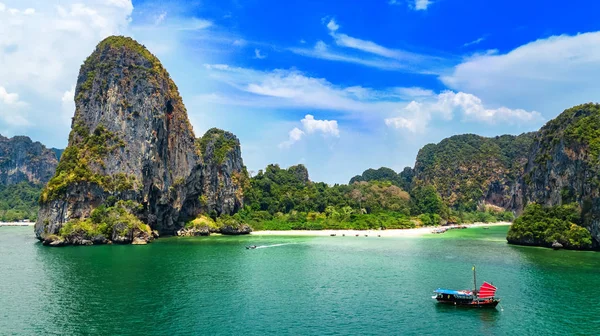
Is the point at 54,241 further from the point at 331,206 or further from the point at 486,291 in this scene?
the point at 331,206

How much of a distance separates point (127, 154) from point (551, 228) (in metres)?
94.2

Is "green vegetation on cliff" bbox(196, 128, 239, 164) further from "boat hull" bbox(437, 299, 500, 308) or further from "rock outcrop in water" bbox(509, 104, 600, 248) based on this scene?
"boat hull" bbox(437, 299, 500, 308)

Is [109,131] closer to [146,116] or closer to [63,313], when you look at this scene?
[146,116]

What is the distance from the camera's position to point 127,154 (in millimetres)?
99812

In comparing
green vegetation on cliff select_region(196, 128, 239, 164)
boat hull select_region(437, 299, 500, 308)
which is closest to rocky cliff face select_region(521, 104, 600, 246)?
boat hull select_region(437, 299, 500, 308)

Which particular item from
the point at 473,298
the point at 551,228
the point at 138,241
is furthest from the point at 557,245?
the point at 138,241

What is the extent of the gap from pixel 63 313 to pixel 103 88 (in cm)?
8121

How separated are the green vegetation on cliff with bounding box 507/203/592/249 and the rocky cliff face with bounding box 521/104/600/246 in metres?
1.88

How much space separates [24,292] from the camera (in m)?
45.6

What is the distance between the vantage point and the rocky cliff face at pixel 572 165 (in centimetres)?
8181

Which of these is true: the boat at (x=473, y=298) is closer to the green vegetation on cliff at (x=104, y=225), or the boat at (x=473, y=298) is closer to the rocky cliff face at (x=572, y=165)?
the rocky cliff face at (x=572, y=165)

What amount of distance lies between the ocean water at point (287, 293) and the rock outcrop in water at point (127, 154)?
739 inches

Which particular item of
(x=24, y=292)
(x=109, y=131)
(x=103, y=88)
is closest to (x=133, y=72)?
(x=103, y=88)

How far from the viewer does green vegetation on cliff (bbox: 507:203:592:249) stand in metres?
80.7
